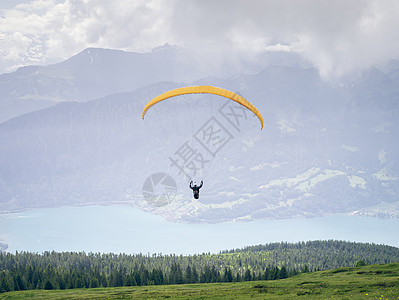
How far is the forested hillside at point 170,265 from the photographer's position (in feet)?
347

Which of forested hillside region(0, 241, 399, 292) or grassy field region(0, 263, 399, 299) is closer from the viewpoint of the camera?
grassy field region(0, 263, 399, 299)

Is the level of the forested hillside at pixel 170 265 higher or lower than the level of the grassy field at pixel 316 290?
higher

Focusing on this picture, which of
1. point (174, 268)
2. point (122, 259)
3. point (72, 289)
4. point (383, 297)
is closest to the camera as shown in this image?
point (383, 297)

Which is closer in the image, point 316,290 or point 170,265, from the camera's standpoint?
point 316,290

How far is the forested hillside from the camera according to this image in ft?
347

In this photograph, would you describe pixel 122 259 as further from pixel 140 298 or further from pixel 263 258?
pixel 140 298

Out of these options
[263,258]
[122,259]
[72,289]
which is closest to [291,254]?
[263,258]

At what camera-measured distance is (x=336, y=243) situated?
196 metres

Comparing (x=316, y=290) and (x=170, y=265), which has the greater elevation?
(x=170, y=265)

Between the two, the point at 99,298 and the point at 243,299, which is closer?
the point at 243,299

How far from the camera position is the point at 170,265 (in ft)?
450

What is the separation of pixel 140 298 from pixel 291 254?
375 feet

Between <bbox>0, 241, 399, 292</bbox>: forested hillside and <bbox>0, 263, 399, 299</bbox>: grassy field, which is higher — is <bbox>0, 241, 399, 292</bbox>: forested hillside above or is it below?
above

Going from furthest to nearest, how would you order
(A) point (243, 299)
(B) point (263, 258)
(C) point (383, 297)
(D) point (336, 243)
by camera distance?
(D) point (336, 243)
(B) point (263, 258)
(A) point (243, 299)
(C) point (383, 297)
